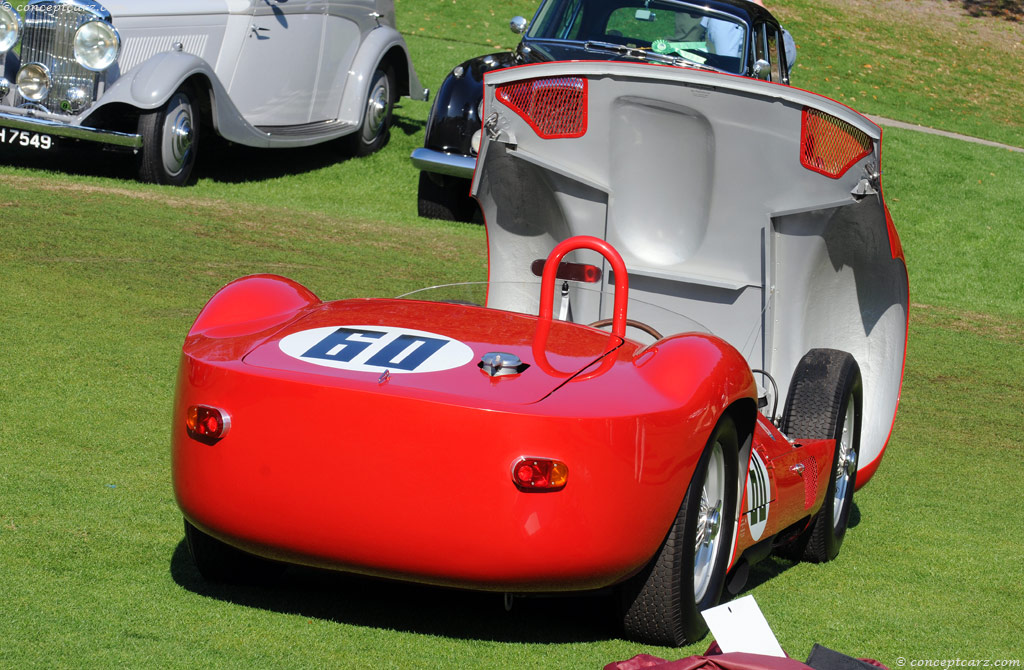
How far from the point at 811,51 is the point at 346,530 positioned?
20.6 m

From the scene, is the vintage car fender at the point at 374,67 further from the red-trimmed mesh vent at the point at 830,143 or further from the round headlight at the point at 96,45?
the red-trimmed mesh vent at the point at 830,143

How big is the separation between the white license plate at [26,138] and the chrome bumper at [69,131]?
59 millimetres

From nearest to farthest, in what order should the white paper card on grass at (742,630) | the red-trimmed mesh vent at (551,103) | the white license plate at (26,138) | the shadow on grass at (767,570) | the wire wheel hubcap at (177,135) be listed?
the white paper card on grass at (742,630) < the shadow on grass at (767,570) < the red-trimmed mesh vent at (551,103) < the white license plate at (26,138) < the wire wheel hubcap at (177,135)

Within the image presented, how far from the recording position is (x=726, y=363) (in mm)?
3469

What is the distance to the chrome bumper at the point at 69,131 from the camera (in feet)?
31.1

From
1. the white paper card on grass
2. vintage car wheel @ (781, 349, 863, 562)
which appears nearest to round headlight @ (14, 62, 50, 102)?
vintage car wheel @ (781, 349, 863, 562)

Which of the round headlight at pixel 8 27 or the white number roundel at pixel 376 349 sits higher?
the white number roundel at pixel 376 349

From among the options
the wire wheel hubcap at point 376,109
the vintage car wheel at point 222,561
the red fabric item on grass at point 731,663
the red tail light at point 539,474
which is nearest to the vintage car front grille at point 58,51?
the wire wheel hubcap at point 376,109

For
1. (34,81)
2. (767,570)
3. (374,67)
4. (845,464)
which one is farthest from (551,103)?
(374,67)

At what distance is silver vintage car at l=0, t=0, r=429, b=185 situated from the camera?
9.68m

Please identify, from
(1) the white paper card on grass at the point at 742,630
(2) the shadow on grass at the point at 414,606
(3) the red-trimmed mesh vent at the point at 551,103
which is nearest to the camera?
(1) the white paper card on grass at the point at 742,630

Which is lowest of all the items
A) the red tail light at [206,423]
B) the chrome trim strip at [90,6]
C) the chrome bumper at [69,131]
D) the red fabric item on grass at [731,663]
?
the chrome bumper at [69,131]

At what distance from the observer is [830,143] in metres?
4.35

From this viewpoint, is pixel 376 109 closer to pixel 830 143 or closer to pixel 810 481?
pixel 830 143
